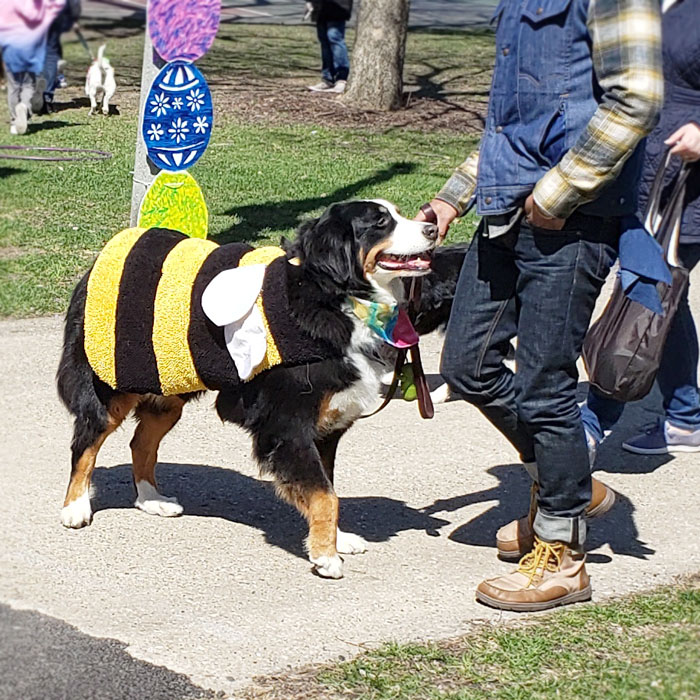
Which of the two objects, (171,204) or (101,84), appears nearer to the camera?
(171,204)

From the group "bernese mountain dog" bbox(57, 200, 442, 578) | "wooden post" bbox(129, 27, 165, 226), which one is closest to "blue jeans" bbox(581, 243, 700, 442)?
"bernese mountain dog" bbox(57, 200, 442, 578)

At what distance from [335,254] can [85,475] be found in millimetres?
1315

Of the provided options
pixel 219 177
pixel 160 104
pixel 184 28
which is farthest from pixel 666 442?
pixel 219 177

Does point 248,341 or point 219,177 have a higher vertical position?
point 248,341

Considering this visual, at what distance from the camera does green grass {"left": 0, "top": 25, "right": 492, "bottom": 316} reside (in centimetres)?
845

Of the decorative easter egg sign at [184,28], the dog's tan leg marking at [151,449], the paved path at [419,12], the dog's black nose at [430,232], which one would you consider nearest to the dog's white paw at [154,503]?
the dog's tan leg marking at [151,449]

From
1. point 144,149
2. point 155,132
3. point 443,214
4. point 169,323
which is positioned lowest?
point 144,149

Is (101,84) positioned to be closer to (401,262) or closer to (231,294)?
(231,294)

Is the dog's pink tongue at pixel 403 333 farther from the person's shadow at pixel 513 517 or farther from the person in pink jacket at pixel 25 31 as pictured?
the person in pink jacket at pixel 25 31

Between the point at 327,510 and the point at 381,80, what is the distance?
9878mm

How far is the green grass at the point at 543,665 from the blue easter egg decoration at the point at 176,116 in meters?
4.48

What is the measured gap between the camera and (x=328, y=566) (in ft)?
13.9

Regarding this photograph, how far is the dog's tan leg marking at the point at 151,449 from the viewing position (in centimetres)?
475

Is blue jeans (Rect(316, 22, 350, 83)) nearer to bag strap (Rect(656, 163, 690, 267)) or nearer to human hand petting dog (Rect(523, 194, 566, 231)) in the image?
bag strap (Rect(656, 163, 690, 267))
